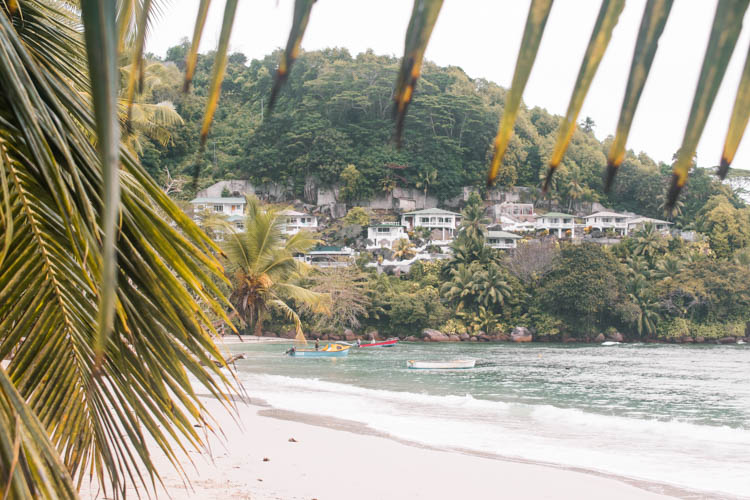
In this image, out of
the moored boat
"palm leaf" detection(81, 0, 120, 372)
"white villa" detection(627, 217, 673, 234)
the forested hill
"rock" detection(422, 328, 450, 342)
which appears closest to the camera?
"palm leaf" detection(81, 0, 120, 372)

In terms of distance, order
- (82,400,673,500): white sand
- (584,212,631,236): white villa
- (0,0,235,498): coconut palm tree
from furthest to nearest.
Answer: (584,212,631,236): white villa → (82,400,673,500): white sand → (0,0,235,498): coconut palm tree

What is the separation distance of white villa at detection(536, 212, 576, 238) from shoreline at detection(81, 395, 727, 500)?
45.6 metres

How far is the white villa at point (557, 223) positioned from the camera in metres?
52.6

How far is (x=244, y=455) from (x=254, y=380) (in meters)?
11.1

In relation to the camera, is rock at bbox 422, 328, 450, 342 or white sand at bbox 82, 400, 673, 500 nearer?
white sand at bbox 82, 400, 673, 500

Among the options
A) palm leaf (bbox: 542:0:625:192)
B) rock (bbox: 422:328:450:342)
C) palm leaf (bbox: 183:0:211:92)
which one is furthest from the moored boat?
palm leaf (bbox: 542:0:625:192)

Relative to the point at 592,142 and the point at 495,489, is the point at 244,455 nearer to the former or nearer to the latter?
the point at 495,489

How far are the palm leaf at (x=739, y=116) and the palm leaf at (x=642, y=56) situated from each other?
4 centimetres

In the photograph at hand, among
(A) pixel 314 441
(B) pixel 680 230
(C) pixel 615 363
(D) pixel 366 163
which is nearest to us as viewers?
(A) pixel 314 441

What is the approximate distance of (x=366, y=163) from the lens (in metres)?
57.5

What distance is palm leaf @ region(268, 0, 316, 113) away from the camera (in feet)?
0.92

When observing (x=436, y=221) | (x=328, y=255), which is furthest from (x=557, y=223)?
(x=328, y=255)

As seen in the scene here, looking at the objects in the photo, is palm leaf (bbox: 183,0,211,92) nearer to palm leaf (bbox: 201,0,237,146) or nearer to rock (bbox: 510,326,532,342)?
palm leaf (bbox: 201,0,237,146)

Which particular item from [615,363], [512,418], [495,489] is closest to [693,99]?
[495,489]
